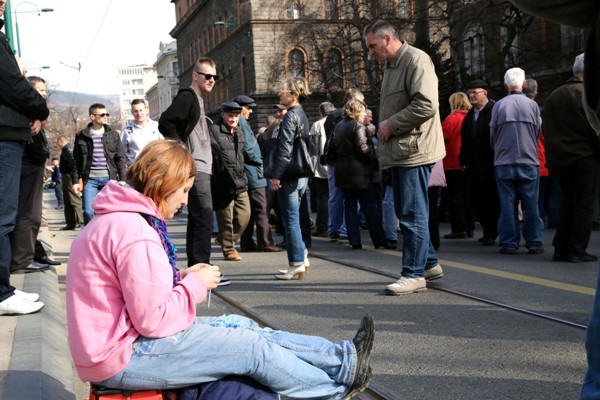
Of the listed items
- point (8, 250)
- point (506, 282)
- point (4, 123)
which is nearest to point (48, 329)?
point (8, 250)

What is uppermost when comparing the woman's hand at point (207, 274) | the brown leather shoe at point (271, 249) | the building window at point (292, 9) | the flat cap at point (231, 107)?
the building window at point (292, 9)

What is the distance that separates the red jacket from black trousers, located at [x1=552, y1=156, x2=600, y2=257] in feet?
9.38

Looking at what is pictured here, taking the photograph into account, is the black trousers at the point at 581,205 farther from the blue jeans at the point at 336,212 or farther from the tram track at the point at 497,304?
the blue jeans at the point at 336,212

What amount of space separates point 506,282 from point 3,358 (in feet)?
14.4

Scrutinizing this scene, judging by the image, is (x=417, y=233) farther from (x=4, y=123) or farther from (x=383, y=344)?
(x=4, y=123)

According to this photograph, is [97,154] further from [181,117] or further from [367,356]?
[367,356]

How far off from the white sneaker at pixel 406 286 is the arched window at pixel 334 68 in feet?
128

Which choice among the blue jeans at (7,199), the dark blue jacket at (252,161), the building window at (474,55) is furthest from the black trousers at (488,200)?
the building window at (474,55)

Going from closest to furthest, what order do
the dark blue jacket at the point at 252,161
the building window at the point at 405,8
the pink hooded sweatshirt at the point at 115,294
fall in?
1. the pink hooded sweatshirt at the point at 115,294
2. the dark blue jacket at the point at 252,161
3. the building window at the point at 405,8

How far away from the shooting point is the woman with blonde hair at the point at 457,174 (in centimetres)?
1085

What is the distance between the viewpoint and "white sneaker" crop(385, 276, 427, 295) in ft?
21.1

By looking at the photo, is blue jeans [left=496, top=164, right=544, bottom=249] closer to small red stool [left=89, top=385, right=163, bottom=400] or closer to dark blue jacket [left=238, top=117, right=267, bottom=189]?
dark blue jacket [left=238, top=117, right=267, bottom=189]

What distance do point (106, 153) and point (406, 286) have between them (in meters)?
6.92

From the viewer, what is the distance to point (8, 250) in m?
5.37
